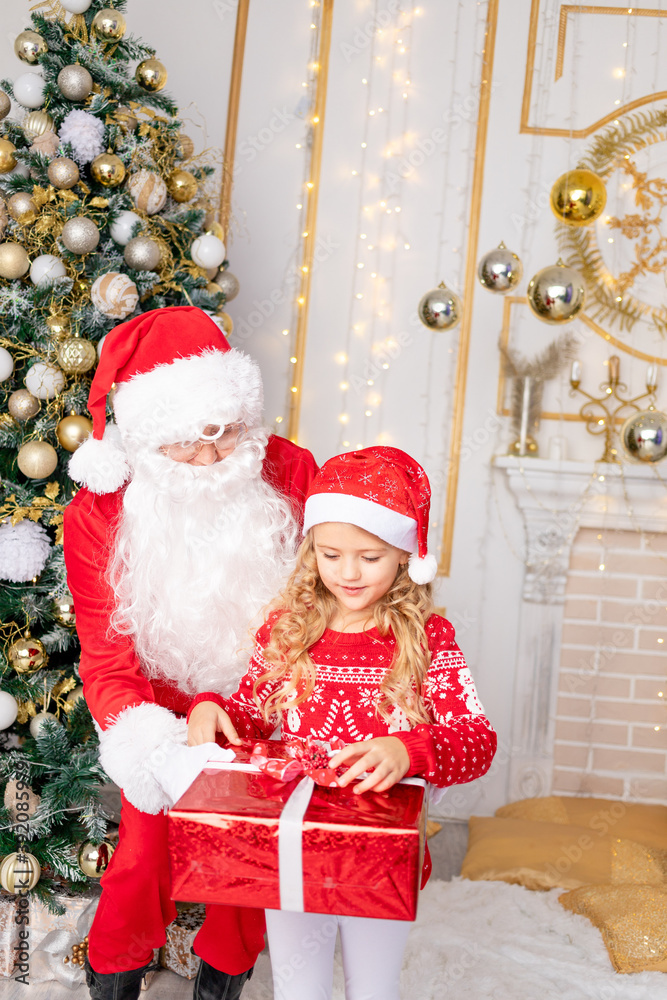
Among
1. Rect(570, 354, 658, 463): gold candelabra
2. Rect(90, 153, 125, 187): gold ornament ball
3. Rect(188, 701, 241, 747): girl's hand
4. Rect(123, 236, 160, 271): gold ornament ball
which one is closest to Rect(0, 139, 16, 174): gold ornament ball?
Rect(90, 153, 125, 187): gold ornament ball

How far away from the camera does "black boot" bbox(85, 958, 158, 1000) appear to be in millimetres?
1830

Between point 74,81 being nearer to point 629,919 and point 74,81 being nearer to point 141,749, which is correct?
point 141,749

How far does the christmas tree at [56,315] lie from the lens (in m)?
2.36

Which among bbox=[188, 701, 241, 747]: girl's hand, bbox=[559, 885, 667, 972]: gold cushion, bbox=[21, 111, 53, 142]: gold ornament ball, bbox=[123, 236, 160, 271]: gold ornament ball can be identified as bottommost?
bbox=[559, 885, 667, 972]: gold cushion

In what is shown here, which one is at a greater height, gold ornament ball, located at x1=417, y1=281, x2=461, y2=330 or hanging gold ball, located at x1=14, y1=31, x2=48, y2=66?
hanging gold ball, located at x1=14, y1=31, x2=48, y2=66

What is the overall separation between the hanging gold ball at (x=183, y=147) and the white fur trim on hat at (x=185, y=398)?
1007 mm

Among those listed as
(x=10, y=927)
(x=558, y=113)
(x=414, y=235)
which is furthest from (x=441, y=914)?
(x=558, y=113)

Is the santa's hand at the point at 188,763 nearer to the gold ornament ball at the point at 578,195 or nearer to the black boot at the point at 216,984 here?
the black boot at the point at 216,984

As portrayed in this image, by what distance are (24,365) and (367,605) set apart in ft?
4.81

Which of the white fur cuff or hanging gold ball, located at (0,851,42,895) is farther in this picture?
hanging gold ball, located at (0,851,42,895)

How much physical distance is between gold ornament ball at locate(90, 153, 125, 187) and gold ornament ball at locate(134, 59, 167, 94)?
10.9 inches

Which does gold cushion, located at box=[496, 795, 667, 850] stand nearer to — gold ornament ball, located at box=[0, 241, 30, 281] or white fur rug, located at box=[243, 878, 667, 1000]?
white fur rug, located at box=[243, 878, 667, 1000]

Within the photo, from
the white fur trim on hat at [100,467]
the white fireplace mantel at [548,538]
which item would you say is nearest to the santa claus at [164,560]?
the white fur trim on hat at [100,467]

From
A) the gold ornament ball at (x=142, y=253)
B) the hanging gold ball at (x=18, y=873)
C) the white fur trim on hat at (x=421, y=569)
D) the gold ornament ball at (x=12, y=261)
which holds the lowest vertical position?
the hanging gold ball at (x=18, y=873)
